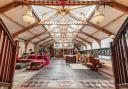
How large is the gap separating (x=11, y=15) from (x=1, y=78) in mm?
7399

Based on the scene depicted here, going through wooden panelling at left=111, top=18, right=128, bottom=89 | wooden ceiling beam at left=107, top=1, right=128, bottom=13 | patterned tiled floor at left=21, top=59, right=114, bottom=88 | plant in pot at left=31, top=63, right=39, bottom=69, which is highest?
wooden ceiling beam at left=107, top=1, right=128, bottom=13

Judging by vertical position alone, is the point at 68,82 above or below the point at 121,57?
below

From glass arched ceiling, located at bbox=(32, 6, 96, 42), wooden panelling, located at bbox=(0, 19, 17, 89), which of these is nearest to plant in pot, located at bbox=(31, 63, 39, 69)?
glass arched ceiling, located at bbox=(32, 6, 96, 42)

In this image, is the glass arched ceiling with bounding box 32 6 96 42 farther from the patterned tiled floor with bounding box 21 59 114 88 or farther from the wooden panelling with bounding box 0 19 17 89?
the wooden panelling with bounding box 0 19 17 89

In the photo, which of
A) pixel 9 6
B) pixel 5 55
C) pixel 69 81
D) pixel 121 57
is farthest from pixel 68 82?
pixel 9 6

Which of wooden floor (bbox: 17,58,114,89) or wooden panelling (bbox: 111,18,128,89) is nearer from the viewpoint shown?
wooden panelling (bbox: 111,18,128,89)

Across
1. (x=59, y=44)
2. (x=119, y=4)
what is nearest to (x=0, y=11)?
(x=119, y=4)

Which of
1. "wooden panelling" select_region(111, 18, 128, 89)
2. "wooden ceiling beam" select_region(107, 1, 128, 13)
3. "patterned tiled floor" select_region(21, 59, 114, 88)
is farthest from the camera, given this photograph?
"wooden ceiling beam" select_region(107, 1, 128, 13)

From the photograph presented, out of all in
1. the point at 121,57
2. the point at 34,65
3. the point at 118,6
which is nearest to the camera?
the point at 121,57

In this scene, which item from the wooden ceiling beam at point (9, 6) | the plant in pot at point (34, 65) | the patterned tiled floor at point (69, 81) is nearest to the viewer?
the patterned tiled floor at point (69, 81)

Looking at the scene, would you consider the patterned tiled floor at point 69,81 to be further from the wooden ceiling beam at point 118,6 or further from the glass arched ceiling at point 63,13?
the glass arched ceiling at point 63,13

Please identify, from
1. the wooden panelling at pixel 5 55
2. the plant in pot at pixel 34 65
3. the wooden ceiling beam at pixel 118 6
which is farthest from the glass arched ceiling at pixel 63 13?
the wooden panelling at pixel 5 55

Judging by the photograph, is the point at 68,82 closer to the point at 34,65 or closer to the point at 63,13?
the point at 34,65

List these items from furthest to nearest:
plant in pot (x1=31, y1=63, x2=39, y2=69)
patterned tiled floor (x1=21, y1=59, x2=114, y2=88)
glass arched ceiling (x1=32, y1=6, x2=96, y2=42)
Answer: plant in pot (x1=31, y1=63, x2=39, y2=69)
glass arched ceiling (x1=32, y1=6, x2=96, y2=42)
patterned tiled floor (x1=21, y1=59, x2=114, y2=88)
